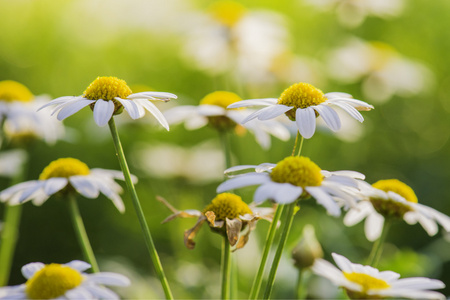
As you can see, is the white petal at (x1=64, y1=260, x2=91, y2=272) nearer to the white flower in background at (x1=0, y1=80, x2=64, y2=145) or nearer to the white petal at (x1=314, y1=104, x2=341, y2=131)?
the white petal at (x1=314, y1=104, x2=341, y2=131)

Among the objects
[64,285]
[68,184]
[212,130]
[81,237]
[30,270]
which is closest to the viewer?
[64,285]

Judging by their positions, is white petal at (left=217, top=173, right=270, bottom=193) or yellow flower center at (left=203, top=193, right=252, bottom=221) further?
yellow flower center at (left=203, top=193, right=252, bottom=221)

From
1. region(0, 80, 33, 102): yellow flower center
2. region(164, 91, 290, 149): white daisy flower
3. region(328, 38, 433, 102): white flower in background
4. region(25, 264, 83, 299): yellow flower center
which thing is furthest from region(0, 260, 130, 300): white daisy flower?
region(328, 38, 433, 102): white flower in background

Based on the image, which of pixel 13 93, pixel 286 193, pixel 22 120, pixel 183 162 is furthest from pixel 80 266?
pixel 183 162

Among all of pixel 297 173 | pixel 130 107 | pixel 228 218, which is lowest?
pixel 228 218

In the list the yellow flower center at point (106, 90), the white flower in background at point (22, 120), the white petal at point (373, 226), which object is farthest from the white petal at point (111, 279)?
the white flower in background at point (22, 120)

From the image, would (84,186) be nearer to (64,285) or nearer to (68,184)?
(68,184)
